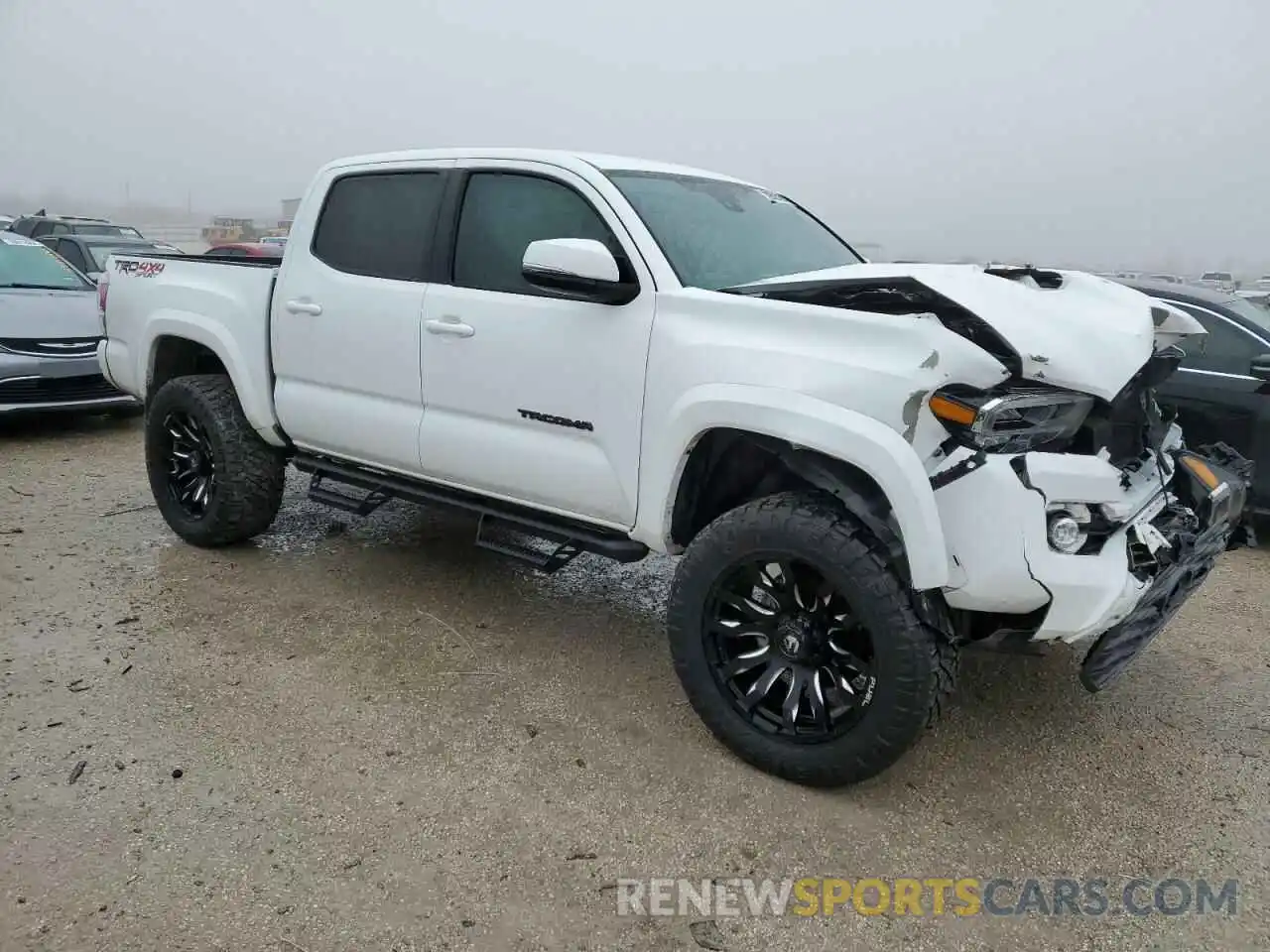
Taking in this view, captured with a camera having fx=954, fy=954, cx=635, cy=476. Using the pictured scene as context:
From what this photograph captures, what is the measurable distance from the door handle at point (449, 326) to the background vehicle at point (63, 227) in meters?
A: 13.7

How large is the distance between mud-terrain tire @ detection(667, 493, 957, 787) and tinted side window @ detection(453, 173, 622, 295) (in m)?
1.25

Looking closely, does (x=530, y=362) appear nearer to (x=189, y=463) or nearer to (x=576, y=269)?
(x=576, y=269)

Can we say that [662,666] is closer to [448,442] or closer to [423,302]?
[448,442]

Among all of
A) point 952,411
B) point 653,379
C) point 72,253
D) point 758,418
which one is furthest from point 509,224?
point 72,253

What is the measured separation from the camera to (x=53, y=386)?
24.1 ft

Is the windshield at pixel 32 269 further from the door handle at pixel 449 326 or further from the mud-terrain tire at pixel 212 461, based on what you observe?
the door handle at pixel 449 326

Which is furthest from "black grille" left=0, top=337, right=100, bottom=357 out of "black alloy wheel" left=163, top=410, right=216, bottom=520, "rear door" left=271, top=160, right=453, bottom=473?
"rear door" left=271, top=160, right=453, bottom=473

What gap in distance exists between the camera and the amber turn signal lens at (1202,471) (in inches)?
126

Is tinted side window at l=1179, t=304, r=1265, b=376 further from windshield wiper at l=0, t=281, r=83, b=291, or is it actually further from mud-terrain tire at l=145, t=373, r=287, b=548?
windshield wiper at l=0, t=281, r=83, b=291

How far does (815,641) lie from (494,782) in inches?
42.2

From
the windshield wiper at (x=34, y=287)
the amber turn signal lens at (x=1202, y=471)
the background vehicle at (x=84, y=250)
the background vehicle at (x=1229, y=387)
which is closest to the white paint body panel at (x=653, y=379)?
the amber turn signal lens at (x=1202, y=471)

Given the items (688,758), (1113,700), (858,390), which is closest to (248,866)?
(688,758)

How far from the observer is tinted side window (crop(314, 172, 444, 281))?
391 cm

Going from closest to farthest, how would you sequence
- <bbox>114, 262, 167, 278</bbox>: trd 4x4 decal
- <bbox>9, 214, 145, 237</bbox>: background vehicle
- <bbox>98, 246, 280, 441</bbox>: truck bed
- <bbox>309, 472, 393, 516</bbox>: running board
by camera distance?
<bbox>309, 472, 393, 516</bbox>: running board < <bbox>98, 246, 280, 441</bbox>: truck bed < <bbox>114, 262, 167, 278</bbox>: trd 4x4 decal < <bbox>9, 214, 145, 237</bbox>: background vehicle
